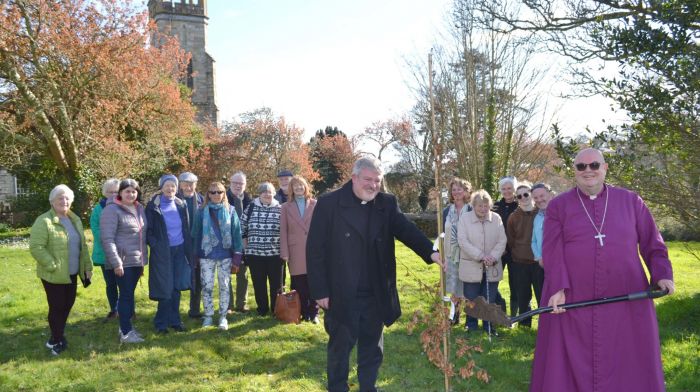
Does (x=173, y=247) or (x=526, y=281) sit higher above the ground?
(x=173, y=247)

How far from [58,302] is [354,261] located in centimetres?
388

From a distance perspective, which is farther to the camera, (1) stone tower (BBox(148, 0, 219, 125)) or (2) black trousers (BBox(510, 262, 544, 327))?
(1) stone tower (BBox(148, 0, 219, 125))

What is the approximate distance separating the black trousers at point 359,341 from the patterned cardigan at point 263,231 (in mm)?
3132

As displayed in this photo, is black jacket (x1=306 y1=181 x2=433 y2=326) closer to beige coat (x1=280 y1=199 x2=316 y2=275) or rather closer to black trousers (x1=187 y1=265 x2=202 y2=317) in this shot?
beige coat (x1=280 y1=199 x2=316 y2=275)

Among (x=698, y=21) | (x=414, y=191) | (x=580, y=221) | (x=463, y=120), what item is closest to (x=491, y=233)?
(x=580, y=221)

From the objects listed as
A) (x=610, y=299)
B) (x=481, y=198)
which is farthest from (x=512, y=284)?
(x=610, y=299)

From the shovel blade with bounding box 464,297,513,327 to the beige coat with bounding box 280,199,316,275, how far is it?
11.4 ft

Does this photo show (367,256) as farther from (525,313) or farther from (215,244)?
(215,244)

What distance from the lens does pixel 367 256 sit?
4.50 meters

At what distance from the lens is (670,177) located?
19.4 feet

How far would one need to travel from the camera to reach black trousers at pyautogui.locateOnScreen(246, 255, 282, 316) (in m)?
7.65

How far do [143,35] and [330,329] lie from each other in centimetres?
1869

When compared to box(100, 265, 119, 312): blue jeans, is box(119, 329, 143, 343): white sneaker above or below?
below

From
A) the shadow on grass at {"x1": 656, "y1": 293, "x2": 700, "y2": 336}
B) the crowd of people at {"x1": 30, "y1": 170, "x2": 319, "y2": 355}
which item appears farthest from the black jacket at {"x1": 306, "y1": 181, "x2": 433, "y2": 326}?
the shadow on grass at {"x1": 656, "y1": 293, "x2": 700, "y2": 336}
